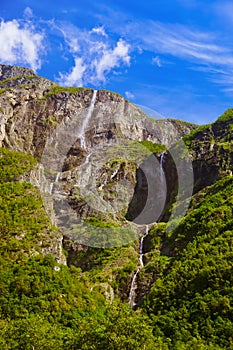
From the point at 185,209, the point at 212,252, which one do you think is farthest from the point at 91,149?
the point at 212,252

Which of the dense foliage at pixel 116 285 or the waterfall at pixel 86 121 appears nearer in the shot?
the dense foliage at pixel 116 285

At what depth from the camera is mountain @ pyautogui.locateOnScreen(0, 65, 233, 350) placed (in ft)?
105

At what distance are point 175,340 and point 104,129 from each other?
61455mm

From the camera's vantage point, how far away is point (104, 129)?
8831 cm

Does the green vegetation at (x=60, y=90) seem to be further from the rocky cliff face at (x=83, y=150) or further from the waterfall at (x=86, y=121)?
the waterfall at (x=86, y=121)

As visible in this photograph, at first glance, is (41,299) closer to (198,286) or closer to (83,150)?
(198,286)

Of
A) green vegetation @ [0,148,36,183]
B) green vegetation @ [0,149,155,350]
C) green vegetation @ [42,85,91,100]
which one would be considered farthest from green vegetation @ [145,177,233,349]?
green vegetation @ [42,85,91,100]

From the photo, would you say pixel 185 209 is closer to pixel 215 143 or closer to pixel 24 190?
pixel 215 143

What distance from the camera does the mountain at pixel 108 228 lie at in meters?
32.0

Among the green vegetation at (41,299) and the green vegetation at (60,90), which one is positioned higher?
the green vegetation at (60,90)

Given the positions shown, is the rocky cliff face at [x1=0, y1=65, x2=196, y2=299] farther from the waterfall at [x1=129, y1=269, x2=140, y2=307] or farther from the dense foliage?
the dense foliage

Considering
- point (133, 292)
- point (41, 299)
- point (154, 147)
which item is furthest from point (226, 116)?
point (41, 299)

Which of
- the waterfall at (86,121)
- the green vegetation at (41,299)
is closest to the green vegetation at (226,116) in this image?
the waterfall at (86,121)

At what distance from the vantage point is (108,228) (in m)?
54.2
